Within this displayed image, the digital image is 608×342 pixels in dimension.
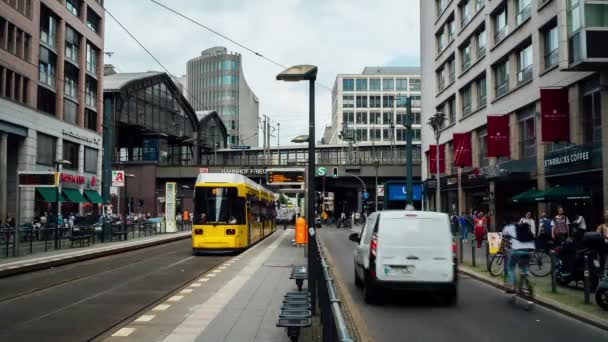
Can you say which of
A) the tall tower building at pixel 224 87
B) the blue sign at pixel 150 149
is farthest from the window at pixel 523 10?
the tall tower building at pixel 224 87

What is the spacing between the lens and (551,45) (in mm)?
31469

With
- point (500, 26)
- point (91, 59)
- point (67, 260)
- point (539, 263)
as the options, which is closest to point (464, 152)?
point (500, 26)

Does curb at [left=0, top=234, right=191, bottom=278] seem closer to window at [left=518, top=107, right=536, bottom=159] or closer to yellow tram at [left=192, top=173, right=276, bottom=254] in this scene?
yellow tram at [left=192, top=173, right=276, bottom=254]

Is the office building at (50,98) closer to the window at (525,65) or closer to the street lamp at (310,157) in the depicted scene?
the window at (525,65)

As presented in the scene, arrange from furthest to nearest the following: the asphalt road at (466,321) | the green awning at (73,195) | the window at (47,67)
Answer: the green awning at (73,195)
the window at (47,67)
the asphalt road at (466,321)

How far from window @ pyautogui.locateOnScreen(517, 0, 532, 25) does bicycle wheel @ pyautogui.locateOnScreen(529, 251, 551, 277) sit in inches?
738

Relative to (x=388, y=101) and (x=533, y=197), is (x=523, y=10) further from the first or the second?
(x=388, y=101)

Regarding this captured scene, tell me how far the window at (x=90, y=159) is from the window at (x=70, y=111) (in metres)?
3.46

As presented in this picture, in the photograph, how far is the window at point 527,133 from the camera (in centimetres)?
3384

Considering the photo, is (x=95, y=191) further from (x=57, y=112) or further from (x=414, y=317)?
(x=414, y=317)

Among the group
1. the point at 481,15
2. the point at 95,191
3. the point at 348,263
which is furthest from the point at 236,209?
the point at 95,191

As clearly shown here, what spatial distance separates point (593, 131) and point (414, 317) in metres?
19.4

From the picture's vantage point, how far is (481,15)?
42.5m

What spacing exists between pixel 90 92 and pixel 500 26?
33526mm
